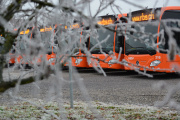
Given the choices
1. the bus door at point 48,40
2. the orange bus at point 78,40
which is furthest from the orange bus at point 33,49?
the orange bus at point 78,40

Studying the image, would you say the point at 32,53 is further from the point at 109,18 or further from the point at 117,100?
the point at 109,18

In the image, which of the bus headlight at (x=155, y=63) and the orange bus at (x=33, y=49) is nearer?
the orange bus at (x=33, y=49)

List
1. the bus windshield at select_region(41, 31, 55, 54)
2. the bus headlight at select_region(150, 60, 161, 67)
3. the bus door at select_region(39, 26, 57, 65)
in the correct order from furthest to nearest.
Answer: the bus headlight at select_region(150, 60, 161, 67) < the bus door at select_region(39, 26, 57, 65) < the bus windshield at select_region(41, 31, 55, 54)

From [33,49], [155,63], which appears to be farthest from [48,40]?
[155,63]

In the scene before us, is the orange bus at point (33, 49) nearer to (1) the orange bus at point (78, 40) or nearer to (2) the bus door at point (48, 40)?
(2) the bus door at point (48, 40)

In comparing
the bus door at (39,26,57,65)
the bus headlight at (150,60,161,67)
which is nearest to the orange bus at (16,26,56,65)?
the bus door at (39,26,57,65)

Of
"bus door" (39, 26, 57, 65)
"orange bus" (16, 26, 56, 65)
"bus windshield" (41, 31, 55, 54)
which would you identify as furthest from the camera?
"bus door" (39, 26, 57, 65)

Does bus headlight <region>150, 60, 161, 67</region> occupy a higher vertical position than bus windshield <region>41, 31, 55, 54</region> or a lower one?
lower

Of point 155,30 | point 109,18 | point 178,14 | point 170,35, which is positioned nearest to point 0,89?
point 170,35

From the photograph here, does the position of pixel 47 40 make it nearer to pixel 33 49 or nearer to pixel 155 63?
pixel 33 49

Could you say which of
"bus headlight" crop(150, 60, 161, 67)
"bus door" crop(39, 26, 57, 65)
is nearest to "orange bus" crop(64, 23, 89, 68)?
"bus door" crop(39, 26, 57, 65)

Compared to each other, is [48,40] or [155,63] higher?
[48,40]

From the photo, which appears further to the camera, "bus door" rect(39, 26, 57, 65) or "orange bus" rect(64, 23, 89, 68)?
"bus door" rect(39, 26, 57, 65)

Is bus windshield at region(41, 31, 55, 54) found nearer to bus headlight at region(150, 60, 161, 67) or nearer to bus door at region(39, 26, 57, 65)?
bus door at region(39, 26, 57, 65)
